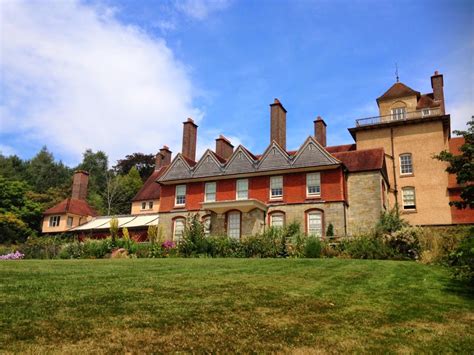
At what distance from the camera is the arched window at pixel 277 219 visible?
29567 millimetres

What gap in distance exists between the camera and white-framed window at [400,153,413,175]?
118 feet

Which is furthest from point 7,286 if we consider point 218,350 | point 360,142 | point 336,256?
point 360,142

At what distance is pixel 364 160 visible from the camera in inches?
1185

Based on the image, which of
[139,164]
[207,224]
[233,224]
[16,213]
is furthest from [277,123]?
[139,164]

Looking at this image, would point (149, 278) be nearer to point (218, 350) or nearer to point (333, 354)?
point (218, 350)

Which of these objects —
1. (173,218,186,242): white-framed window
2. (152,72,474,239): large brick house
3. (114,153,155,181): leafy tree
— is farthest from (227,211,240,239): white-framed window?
(114,153,155,181): leafy tree

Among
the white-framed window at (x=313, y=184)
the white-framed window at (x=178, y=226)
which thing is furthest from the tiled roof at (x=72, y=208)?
the white-framed window at (x=313, y=184)

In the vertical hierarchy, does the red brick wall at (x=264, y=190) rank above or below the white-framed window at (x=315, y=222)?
above

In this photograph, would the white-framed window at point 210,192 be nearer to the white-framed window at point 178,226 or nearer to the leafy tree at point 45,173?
the white-framed window at point 178,226

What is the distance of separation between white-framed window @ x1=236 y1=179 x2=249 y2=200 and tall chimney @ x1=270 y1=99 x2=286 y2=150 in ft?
14.2

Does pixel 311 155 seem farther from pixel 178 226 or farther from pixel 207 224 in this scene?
pixel 178 226

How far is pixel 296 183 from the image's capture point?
29.7m

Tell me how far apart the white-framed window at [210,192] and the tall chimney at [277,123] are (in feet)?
19.9

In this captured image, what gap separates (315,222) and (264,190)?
14.9 feet
